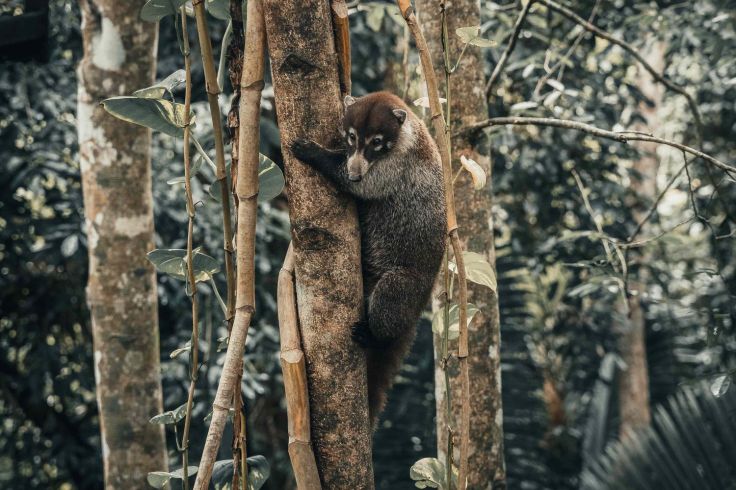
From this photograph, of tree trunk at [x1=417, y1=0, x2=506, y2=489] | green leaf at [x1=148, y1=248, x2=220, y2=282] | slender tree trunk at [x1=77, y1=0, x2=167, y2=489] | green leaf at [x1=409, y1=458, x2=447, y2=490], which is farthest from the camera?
slender tree trunk at [x1=77, y1=0, x2=167, y2=489]

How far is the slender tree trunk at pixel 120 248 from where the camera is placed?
116 inches

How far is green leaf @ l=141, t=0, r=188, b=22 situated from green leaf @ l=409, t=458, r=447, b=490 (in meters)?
1.07

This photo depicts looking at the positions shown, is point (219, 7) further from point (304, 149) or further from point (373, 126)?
point (373, 126)

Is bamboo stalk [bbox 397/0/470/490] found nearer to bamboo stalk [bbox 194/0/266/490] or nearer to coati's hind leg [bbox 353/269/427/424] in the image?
bamboo stalk [bbox 194/0/266/490]

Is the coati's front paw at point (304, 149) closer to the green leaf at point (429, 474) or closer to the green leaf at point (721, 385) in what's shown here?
the green leaf at point (429, 474)

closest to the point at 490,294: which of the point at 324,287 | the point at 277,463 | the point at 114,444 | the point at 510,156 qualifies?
the point at 324,287

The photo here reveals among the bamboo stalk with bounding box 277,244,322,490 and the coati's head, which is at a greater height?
the coati's head

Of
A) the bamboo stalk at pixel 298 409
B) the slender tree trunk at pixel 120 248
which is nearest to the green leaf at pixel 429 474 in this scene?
the bamboo stalk at pixel 298 409

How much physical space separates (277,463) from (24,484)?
1878 mm

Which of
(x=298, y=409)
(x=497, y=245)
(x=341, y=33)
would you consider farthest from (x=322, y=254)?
(x=497, y=245)

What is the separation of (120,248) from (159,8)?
1.60 m

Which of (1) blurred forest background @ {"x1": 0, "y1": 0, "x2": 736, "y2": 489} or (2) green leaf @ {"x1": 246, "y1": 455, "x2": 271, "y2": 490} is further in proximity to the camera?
(1) blurred forest background @ {"x1": 0, "y1": 0, "x2": 736, "y2": 489}

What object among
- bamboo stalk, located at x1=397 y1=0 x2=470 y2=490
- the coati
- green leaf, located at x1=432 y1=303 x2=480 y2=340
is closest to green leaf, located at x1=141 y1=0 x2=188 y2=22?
bamboo stalk, located at x1=397 y1=0 x2=470 y2=490

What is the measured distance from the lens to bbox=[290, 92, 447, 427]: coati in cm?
231
